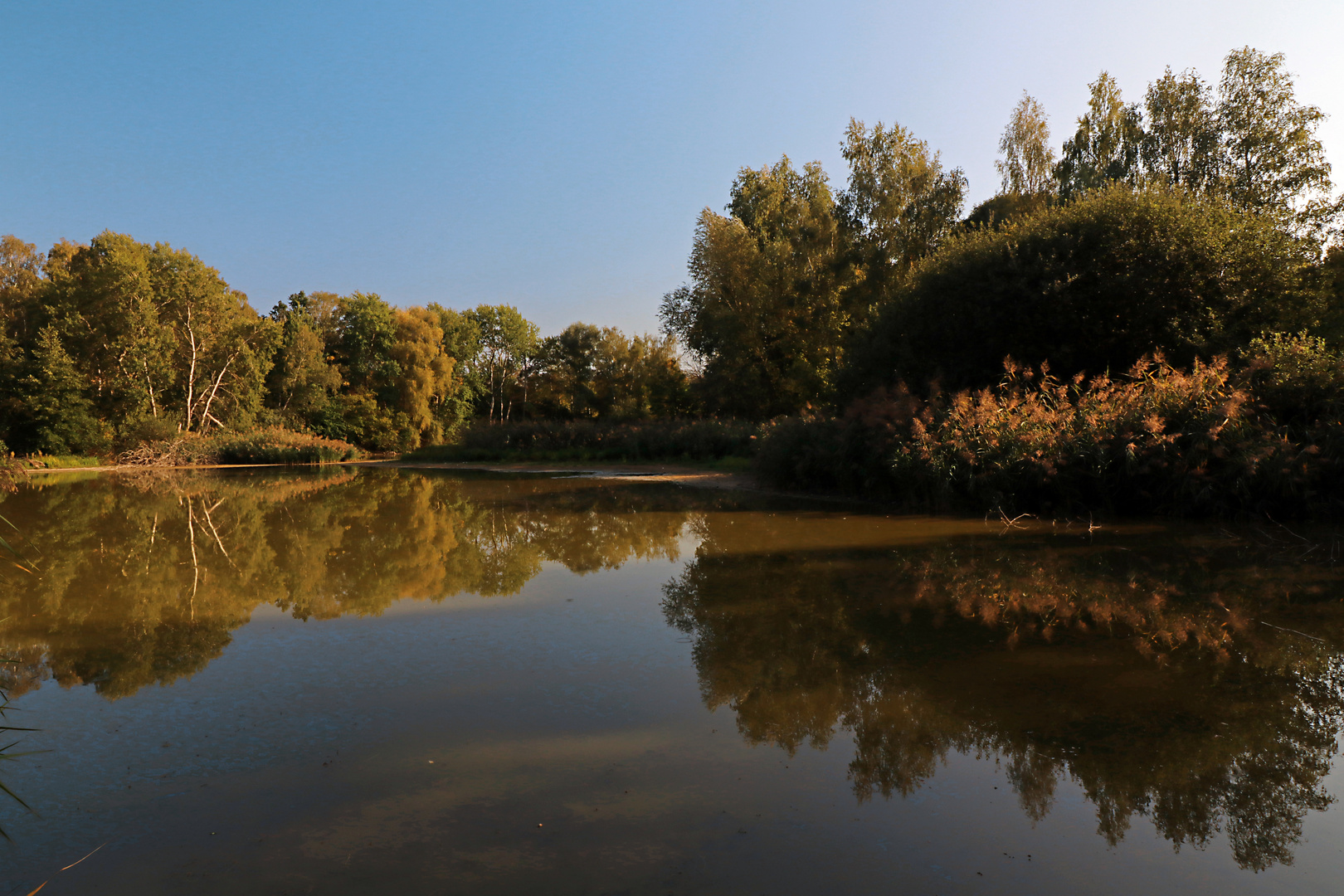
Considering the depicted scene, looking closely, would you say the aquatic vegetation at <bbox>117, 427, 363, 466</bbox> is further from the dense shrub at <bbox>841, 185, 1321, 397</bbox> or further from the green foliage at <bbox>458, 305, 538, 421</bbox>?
the dense shrub at <bbox>841, 185, 1321, 397</bbox>

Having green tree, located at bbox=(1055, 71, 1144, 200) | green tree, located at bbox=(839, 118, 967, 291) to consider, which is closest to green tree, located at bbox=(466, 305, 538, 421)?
green tree, located at bbox=(839, 118, 967, 291)

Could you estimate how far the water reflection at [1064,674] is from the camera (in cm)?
300

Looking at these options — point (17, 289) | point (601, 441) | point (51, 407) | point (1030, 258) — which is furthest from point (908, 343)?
point (17, 289)

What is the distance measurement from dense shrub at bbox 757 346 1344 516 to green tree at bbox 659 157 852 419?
60.1 feet

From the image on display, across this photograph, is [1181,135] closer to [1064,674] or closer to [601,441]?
[601,441]

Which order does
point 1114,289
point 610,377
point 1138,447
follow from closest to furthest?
point 1138,447 → point 1114,289 → point 610,377

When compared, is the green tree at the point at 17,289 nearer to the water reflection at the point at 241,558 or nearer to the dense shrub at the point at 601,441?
the dense shrub at the point at 601,441

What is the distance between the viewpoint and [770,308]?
1242 inches

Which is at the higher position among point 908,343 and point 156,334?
point 156,334

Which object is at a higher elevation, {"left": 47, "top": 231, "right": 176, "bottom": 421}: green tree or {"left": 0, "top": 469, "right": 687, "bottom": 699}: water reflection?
{"left": 47, "top": 231, "right": 176, "bottom": 421}: green tree

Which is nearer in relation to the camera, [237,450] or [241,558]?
[241,558]

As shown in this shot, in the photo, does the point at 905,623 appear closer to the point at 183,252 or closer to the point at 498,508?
the point at 498,508

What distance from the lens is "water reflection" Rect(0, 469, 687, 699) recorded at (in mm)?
5040

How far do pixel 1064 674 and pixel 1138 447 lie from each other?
7769 mm
